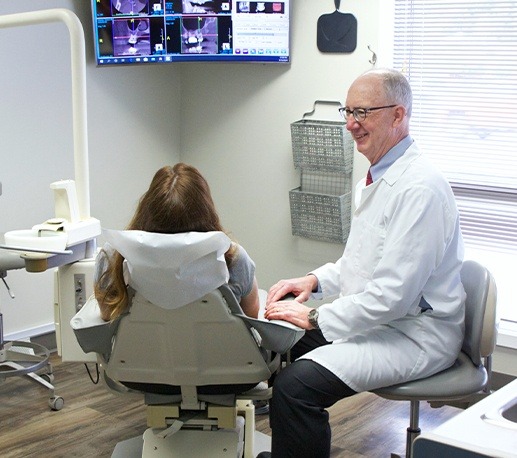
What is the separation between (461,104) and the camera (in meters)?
3.49

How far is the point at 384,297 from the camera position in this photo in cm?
217

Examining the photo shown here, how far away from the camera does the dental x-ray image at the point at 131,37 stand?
3803mm

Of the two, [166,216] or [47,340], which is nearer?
[166,216]

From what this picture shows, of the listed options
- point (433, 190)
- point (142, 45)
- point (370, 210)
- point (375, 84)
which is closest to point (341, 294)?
point (370, 210)

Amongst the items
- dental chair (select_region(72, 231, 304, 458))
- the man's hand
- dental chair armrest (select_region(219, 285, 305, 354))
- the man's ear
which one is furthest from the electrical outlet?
the man's ear

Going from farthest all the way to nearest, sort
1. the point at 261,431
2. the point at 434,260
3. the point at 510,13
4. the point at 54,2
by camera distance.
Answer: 1. the point at 54,2
2. the point at 510,13
3. the point at 261,431
4. the point at 434,260

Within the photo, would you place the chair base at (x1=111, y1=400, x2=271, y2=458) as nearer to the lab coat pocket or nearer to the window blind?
the lab coat pocket

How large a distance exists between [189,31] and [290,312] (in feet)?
6.46

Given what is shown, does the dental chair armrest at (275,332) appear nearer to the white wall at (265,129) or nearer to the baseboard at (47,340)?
the white wall at (265,129)

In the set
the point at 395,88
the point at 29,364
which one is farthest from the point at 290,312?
the point at 29,364

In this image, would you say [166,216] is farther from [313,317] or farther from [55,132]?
[55,132]

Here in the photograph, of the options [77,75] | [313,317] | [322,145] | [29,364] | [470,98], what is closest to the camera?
[313,317]

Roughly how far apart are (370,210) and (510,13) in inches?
56.0

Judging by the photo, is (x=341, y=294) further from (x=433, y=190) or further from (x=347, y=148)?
(x=347, y=148)
